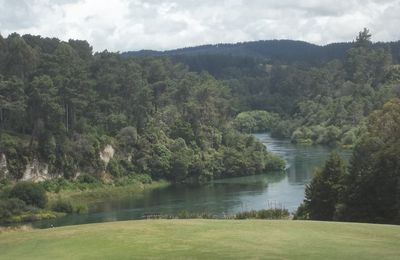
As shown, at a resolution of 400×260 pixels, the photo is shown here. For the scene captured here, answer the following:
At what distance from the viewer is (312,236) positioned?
1072 inches

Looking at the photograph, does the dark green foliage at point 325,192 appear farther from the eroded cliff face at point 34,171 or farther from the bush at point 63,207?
the eroded cliff face at point 34,171

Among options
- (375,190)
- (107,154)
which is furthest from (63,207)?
(375,190)

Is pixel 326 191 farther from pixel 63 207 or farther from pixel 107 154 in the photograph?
pixel 107 154

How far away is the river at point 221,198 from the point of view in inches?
2904

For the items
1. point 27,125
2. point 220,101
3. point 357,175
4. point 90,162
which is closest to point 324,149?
point 220,101

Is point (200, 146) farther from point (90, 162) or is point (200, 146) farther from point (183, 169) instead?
point (90, 162)

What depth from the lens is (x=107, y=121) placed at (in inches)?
4309

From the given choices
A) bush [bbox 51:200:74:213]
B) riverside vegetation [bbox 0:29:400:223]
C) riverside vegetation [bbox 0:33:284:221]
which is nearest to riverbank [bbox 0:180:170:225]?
bush [bbox 51:200:74:213]

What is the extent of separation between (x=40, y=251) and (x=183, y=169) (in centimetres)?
8364

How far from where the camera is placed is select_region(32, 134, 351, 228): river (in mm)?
73750

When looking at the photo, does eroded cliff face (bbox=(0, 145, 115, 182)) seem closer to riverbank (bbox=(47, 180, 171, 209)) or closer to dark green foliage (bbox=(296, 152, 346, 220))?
riverbank (bbox=(47, 180, 171, 209))

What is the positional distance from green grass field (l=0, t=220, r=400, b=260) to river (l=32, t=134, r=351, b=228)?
37130 mm

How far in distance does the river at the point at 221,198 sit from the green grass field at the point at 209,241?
122 feet

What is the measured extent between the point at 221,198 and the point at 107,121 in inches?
1239
